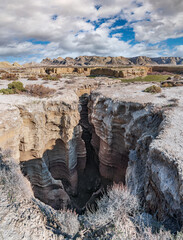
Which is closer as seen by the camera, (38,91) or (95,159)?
(38,91)

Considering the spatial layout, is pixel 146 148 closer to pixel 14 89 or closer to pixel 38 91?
pixel 38 91

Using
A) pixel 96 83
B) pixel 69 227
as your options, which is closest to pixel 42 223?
pixel 69 227

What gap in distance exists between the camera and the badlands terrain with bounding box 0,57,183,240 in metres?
3.64

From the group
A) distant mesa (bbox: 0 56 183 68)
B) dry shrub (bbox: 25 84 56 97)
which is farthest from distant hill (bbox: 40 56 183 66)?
dry shrub (bbox: 25 84 56 97)

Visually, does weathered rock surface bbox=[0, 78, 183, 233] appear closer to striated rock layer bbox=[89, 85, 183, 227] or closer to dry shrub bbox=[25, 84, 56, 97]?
striated rock layer bbox=[89, 85, 183, 227]

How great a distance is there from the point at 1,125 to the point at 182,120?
8.07m

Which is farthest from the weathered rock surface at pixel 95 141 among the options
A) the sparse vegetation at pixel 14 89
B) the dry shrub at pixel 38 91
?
the dry shrub at pixel 38 91

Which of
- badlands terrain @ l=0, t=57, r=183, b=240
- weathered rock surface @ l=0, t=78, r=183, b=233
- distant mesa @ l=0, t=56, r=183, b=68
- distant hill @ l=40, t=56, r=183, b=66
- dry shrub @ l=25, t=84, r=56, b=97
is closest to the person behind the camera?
badlands terrain @ l=0, t=57, r=183, b=240

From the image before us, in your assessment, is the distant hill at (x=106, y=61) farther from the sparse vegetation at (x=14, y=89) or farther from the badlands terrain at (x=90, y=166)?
the badlands terrain at (x=90, y=166)

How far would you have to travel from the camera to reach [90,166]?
13.9 meters

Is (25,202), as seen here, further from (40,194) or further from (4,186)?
(40,194)

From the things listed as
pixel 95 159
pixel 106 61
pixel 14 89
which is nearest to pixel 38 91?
pixel 14 89

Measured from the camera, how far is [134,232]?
3266mm

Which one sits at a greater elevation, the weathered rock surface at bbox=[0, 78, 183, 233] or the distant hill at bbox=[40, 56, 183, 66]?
the distant hill at bbox=[40, 56, 183, 66]
